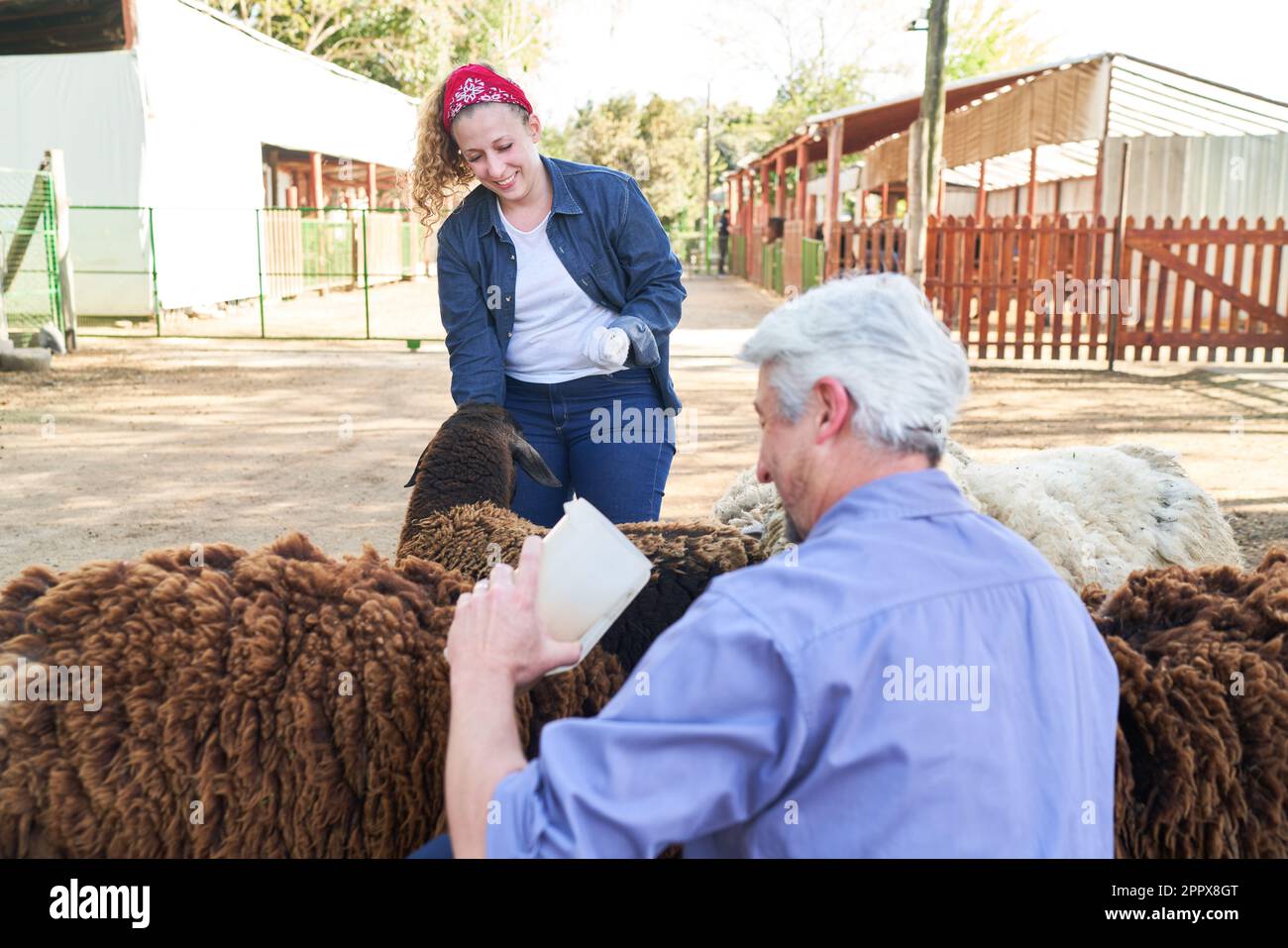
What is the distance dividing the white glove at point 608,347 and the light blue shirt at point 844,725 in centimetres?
192

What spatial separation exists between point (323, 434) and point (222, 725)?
25.9 ft

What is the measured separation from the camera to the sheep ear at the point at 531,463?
3.31 meters

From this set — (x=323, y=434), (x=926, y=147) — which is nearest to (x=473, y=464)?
(x=323, y=434)

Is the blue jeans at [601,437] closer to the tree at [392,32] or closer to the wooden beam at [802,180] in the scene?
the wooden beam at [802,180]

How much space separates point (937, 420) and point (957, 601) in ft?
0.89

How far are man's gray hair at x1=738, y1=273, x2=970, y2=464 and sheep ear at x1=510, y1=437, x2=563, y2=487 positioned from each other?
173cm

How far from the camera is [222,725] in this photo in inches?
79.1

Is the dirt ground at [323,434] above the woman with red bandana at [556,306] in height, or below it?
below

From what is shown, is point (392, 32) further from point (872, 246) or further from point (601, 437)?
point (601, 437)

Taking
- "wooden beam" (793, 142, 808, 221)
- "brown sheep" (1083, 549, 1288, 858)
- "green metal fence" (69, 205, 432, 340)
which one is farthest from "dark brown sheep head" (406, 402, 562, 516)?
"wooden beam" (793, 142, 808, 221)

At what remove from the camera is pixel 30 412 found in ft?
34.0

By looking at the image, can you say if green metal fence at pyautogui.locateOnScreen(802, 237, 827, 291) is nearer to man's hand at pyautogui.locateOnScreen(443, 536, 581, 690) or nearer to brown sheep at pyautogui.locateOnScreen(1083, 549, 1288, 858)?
brown sheep at pyautogui.locateOnScreen(1083, 549, 1288, 858)

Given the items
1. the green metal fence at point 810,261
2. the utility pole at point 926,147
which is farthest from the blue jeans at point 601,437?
the green metal fence at point 810,261

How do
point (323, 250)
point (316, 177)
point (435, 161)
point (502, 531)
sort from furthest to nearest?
point (316, 177), point (323, 250), point (435, 161), point (502, 531)
